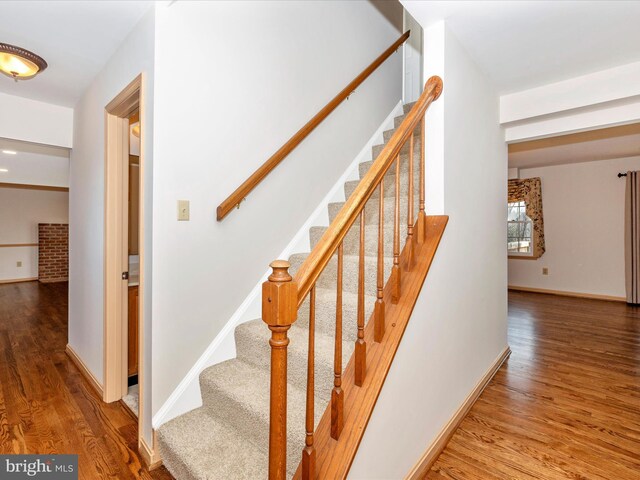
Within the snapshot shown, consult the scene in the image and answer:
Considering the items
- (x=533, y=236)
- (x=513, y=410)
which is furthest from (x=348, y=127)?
(x=533, y=236)

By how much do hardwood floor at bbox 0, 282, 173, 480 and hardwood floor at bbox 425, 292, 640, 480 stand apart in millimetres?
1649

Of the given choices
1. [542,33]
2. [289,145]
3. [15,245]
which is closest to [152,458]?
[289,145]

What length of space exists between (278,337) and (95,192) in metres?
2.26

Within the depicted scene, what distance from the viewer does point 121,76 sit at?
1.97 metres

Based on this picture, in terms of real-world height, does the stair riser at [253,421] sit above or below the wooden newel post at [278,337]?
below

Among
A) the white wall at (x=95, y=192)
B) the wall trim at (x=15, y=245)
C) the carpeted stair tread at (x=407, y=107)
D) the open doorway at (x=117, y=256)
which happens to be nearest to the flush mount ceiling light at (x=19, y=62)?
the white wall at (x=95, y=192)

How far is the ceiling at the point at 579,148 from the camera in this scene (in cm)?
387

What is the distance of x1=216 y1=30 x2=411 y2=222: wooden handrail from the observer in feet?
6.08

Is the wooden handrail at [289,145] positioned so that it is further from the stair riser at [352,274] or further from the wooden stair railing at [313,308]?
the wooden stair railing at [313,308]

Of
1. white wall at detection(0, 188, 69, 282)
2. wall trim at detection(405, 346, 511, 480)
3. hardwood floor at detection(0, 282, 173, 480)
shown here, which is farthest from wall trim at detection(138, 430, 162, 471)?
white wall at detection(0, 188, 69, 282)

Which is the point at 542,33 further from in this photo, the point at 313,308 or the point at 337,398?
the point at 337,398

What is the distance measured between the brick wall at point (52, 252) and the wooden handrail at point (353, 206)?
9121 mm

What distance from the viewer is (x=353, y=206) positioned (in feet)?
3.71

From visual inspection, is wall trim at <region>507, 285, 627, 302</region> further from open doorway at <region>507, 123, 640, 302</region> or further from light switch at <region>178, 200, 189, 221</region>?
light switch at <region>178, 200, 189, 221</region>
